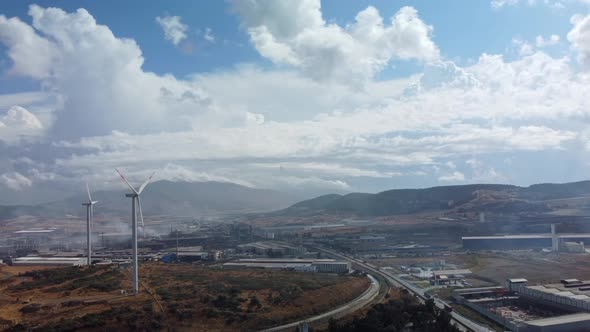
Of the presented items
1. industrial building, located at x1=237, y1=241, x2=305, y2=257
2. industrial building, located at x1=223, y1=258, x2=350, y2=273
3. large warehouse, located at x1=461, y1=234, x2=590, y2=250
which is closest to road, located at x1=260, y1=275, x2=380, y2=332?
industrial building, located at x1=223, y1=258, x2=350, y2=273

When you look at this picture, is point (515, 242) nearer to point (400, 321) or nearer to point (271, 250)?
point (271, 250)

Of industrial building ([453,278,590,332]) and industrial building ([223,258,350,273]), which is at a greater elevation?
industrial building ([223,258,350,273])

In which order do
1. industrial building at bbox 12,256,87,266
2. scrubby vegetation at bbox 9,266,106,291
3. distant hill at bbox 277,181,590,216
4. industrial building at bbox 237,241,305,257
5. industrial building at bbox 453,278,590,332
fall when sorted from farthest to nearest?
distant hill at bbox 277,181,590,216 < industrial building at bbox 237,241,305,257 < industrial building at bbox 12,256,87,266 < scrubby vegetation at bbox 9,266,106,291 < industrial building at bbox 453,278,590,332

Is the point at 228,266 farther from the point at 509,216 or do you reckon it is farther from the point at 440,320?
the point at 509,216

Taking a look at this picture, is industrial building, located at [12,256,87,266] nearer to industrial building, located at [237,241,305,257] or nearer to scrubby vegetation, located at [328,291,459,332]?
industrial building, located at [237,241,305,257]

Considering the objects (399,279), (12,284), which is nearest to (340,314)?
(399,279)

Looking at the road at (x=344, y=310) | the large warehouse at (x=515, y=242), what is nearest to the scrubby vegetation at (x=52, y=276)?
the road at (x=344, y=310)

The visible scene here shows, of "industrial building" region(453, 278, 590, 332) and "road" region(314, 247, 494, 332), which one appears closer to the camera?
Answer: "industrial building" region(453, 278, 590, 332)
